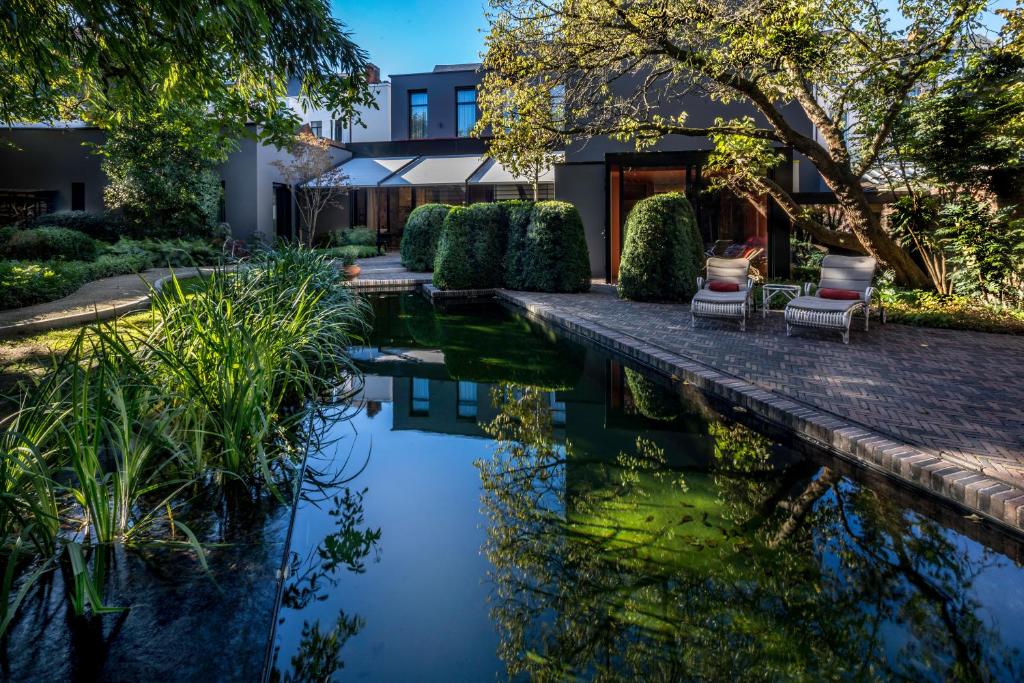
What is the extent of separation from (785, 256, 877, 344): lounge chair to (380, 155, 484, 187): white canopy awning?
49.6ft

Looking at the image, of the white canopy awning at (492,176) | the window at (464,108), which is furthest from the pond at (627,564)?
the window at (464,108)

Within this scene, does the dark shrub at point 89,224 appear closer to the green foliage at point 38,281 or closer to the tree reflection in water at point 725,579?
the green foliage at point 38,281

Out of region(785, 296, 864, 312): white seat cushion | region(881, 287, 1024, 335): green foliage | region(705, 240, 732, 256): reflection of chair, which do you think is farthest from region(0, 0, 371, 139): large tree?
region(705, 240, 732, 256): reflection of chair

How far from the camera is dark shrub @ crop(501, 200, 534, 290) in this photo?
14.0 metres

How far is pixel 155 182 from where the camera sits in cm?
1841

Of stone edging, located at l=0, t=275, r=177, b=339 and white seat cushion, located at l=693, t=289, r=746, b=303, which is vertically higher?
white seat cushion, located at l=693, t=289, r=746, b=303

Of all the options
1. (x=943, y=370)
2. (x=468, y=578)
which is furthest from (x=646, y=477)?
(x=943, y=370)

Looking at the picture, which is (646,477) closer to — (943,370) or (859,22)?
(943,370)

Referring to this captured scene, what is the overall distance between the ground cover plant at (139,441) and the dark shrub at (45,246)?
42.0ft

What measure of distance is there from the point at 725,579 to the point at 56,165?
25.3m

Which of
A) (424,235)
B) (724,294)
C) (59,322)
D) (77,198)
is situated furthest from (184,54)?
(77,198)

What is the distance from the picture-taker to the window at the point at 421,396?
5.70m

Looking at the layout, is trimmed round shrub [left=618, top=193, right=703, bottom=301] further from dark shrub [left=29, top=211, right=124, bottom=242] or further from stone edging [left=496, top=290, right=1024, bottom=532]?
dark shrub [left=29, top=211, right=124, bottom=242]

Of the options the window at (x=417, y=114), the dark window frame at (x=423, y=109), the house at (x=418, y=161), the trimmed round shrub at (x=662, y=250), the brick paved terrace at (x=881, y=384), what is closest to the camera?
the brick paved terrace at (x=881, y=384)
